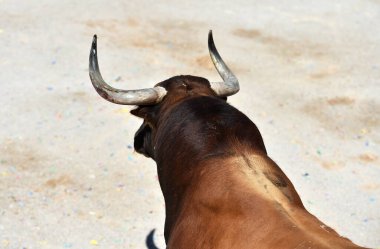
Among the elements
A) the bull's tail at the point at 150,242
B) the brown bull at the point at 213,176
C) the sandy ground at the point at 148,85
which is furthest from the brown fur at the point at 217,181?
the sandy ground at the point at 148,85

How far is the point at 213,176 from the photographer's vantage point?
540 centimetres

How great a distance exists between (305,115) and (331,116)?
474mm

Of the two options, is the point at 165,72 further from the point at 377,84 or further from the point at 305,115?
the point at 377,84

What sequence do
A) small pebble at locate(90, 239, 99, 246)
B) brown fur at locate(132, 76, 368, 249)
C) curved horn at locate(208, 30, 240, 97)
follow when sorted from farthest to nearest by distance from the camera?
small pebble at locate(90, 239, 99, 246) < curved horn at locate(208, 30, 240, 97) < brown fur at locate(132, 76, 368, 249)

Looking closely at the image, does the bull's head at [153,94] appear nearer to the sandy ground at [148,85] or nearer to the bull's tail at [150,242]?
the bull's tail at [150,242]

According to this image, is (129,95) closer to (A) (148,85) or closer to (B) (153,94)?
(B) (153,94)

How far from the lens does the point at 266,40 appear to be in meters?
15.9

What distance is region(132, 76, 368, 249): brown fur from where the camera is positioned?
15.6 ft

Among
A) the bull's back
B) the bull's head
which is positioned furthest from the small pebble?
the bull's back

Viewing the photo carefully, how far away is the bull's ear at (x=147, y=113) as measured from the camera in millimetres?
6445

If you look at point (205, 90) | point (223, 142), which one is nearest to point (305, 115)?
point (205, 90)

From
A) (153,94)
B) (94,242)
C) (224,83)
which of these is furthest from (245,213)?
(94,242)

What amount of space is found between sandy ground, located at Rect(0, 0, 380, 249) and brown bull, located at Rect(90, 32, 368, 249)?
10.2 ft

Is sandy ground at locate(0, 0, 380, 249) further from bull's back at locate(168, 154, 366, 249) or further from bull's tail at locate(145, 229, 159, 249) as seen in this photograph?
bull's back at locate(168, 154, 366, 249)
